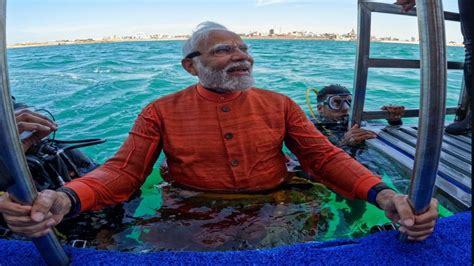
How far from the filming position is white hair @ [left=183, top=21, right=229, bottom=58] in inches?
101

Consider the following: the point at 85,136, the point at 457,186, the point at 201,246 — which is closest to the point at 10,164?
the point at 201,246

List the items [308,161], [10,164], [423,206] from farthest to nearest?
[308,161] < [423,206] < [10,164]

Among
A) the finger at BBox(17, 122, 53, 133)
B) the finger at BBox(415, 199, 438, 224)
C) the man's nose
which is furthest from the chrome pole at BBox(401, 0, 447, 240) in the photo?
the finger at BBox(17, 122, 53, 133)

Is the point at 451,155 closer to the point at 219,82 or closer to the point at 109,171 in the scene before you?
the point at 219,82

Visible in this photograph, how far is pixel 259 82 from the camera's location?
12930mm

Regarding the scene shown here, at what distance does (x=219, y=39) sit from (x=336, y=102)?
2290 mm

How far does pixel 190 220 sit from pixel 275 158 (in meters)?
0.66

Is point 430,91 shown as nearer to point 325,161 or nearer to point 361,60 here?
point 325,161

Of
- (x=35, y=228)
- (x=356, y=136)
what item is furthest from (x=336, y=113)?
(x=35, y=228)

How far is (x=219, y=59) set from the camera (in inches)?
97.3

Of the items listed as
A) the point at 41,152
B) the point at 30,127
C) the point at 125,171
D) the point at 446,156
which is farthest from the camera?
the point at 446,156

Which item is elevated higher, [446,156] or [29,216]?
[29,216]

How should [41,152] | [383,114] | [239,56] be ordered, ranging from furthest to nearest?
[383,114] < [239,56] < [41,152]

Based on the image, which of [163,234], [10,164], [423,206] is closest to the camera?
[10,164]
